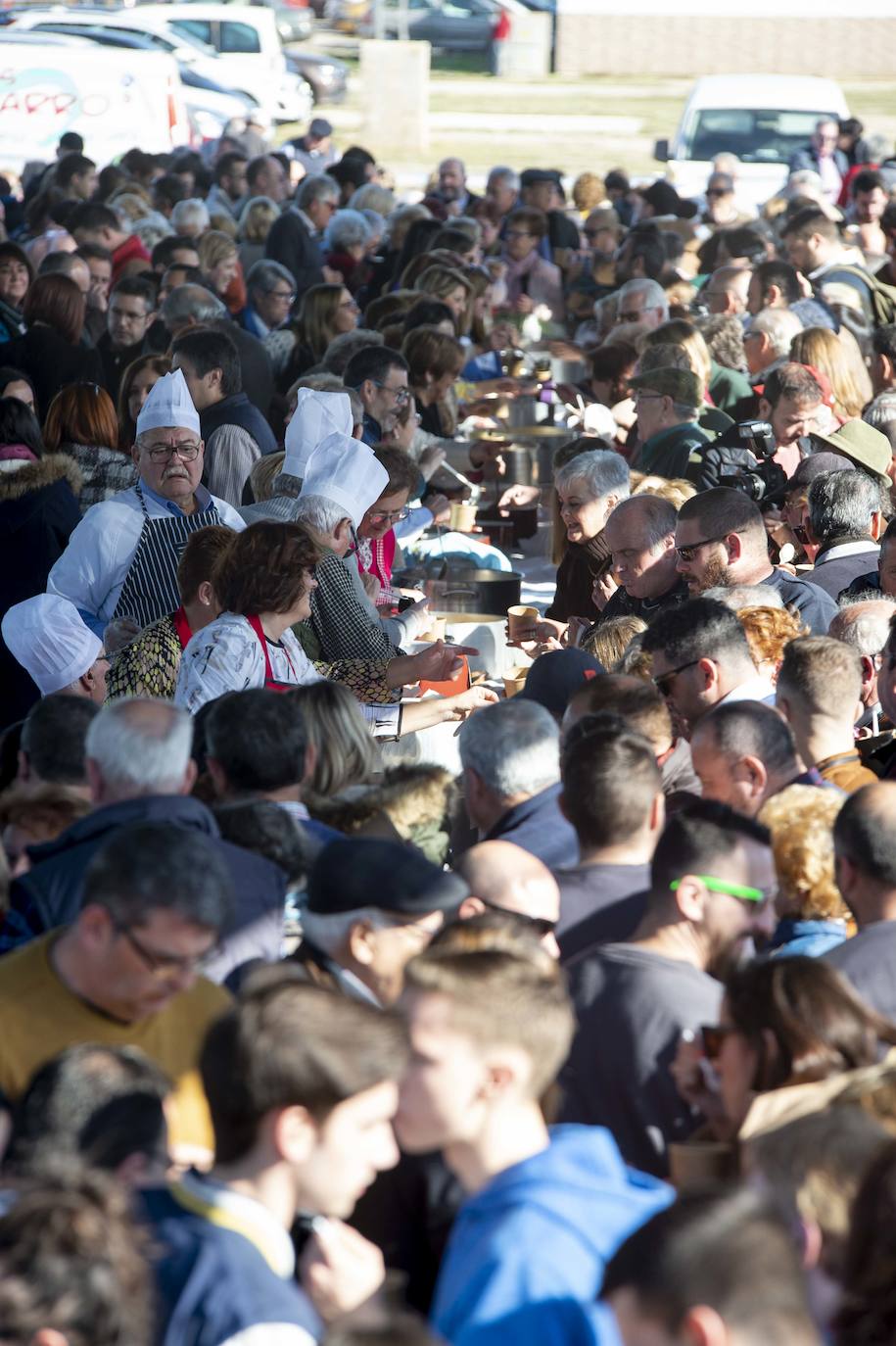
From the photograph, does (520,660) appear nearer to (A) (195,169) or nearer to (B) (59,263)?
(B) (59,263)

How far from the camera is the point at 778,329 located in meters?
8.64

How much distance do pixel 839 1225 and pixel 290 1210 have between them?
0.71m

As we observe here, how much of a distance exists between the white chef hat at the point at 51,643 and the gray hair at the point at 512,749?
4.06ft

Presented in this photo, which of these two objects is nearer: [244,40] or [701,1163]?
[701,1163]

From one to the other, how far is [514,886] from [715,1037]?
25.7 inches

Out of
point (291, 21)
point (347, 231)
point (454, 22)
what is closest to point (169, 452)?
point (347, 231)

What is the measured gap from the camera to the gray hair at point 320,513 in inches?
207

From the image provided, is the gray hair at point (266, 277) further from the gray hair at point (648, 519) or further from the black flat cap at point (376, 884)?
the black flat cap at point (376, 884)

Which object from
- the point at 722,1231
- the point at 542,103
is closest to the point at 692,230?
the point at 722,1231

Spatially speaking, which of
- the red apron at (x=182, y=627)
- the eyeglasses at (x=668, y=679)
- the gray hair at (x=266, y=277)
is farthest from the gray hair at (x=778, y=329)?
the red apron at (x=182, y=627)

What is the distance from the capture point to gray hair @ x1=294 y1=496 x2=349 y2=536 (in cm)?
525

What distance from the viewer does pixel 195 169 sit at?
14.8 meters

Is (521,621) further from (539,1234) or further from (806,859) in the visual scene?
(539,1234)

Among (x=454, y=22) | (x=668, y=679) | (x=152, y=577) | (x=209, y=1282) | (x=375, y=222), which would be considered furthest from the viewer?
(x=454, y=22)
